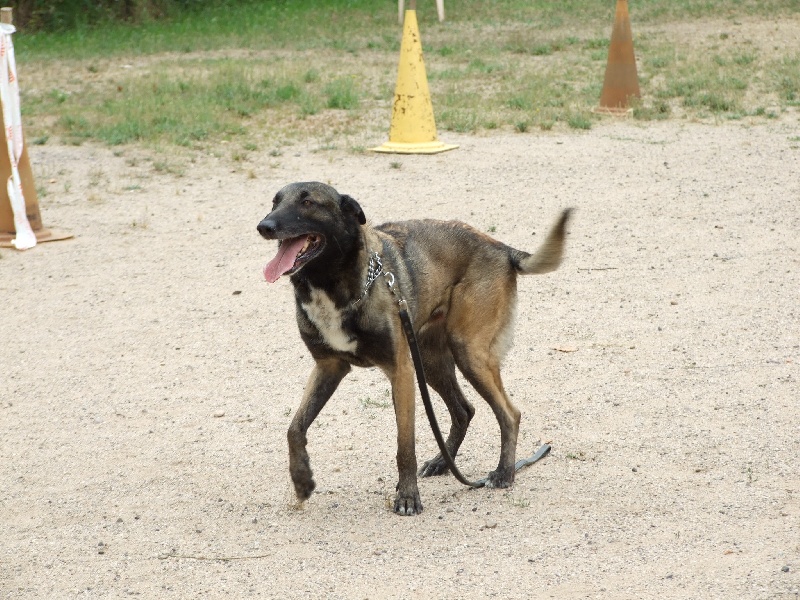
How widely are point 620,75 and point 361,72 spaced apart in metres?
4.56

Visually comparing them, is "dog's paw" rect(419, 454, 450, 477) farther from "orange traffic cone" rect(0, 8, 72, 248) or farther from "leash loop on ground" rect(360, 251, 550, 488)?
"orange traffic cone" rect(0, 8, 72, 248)

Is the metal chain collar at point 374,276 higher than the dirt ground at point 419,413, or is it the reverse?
the metal chain collar at point 374,276

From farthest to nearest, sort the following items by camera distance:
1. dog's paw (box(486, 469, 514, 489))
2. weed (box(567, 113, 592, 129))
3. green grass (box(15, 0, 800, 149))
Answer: green grass (box(15, 0, 800, 149)) → weed (box(567, 113, 592, 129)) → dog's paw (box(486, 469, 514, 489))

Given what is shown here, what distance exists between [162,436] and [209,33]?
17.3 m

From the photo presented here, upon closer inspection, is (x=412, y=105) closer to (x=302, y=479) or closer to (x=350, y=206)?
(x=350, y=206)

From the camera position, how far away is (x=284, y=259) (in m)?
4.51

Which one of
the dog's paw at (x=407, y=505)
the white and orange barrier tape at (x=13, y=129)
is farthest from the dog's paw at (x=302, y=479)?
the white and orange barrier tape at (x=13, y=129)

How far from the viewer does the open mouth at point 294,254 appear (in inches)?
175

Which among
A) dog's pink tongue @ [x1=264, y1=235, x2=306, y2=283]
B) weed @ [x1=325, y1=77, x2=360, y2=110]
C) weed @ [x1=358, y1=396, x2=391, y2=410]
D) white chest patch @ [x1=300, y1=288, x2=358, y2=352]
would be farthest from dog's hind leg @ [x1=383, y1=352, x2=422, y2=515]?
weed @ [x1=325, y1=77, x2=360, y2=110]

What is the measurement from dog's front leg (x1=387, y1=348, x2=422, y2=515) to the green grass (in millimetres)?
7272

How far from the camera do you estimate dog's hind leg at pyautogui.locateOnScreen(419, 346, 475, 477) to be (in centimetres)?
522

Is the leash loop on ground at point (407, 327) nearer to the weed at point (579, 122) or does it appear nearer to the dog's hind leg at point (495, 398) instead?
the dog's hind leg at point (495, 398)

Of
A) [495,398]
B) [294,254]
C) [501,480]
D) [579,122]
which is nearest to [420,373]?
[495,398]

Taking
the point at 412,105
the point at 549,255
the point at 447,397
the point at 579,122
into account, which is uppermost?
the point at 549,255
